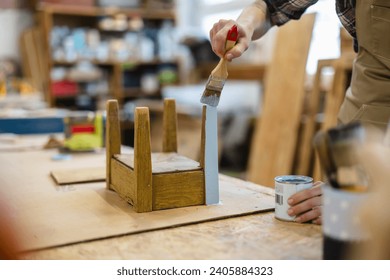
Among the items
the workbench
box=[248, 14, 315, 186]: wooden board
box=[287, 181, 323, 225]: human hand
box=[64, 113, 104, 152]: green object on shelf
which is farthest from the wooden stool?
box=[248, 14, 315, 186]: wooden board

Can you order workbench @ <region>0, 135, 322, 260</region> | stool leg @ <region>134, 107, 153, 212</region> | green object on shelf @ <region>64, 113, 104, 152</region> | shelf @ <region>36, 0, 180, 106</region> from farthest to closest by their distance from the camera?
shelf @ <region>36, 0, 180, 106</region>, green object on shelf @ <region>64, 113, 104, 152</region>, stool leg @ <region>134, 107, 153, 212</region>, workbench @ <region>0, 135, 322, 260</region>

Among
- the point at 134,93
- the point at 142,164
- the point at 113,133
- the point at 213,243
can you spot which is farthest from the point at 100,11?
the point at 213,243

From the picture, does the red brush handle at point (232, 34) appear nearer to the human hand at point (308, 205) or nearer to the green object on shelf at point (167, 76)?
the human hand at point (308, 205)

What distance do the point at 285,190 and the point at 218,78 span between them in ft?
0.97

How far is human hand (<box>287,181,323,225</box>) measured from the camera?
3.37 ft

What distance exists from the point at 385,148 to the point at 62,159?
137 centimetres

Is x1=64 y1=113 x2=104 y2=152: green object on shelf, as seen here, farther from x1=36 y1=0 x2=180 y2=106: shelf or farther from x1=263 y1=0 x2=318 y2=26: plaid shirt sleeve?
x1=36 y1=0 x2=180 y2=106: shelf

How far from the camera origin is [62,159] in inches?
72.6

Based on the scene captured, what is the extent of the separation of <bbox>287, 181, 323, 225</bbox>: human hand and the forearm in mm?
455

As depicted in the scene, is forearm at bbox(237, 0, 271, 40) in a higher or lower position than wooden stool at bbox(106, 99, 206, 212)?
higher

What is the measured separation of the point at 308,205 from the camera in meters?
1.03

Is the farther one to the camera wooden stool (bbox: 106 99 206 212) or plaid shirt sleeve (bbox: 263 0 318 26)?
plaid shirt sleeve (bbox: 263 0 318 26)

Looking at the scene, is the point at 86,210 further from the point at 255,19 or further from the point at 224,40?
the point at 255,19
